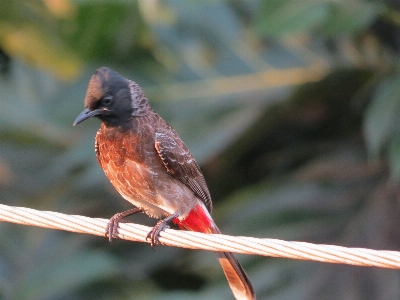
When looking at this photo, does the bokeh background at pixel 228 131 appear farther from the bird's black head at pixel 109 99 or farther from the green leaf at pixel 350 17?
the bird's black head at pixel 109 99

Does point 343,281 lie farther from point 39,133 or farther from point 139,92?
point 39,133

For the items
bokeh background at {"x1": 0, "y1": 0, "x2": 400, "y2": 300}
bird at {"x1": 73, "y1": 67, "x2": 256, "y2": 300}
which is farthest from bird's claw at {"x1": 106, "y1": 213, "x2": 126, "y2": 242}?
bokeh background at {"x1": 0, "y1": 0, "x2": 400, "y2": 300}

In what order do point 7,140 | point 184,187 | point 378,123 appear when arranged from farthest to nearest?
point 7,140
point 378,123
point 184,187

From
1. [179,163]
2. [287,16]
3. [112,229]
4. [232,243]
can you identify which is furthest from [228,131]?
[232,243]

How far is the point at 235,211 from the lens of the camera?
5.53 metres

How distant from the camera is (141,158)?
3.96m

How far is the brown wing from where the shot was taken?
4012 mm

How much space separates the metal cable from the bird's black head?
91 centimetres

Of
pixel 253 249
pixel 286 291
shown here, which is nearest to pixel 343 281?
pixel 286 291

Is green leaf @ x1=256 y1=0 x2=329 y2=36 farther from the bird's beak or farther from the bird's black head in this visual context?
the bird's beak

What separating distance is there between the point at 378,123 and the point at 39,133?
2936 mm

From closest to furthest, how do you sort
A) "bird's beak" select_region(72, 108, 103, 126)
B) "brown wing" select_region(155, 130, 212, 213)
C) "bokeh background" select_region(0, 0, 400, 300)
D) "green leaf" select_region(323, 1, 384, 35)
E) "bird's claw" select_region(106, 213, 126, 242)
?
"bird's beak" select_region(72, 108, 103, 126)
"bird's claw" select_region(106, 213, 126, 242)
"brown wing" select_region(155, 130, 212, 213)
"green leaf" select_region(323, 1, 384, 35)
"bokeh background" select_region(0, 0, 400, 300)

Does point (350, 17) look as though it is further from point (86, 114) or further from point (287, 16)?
point (86, 114)

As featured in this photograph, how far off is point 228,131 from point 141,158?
1808 mm
